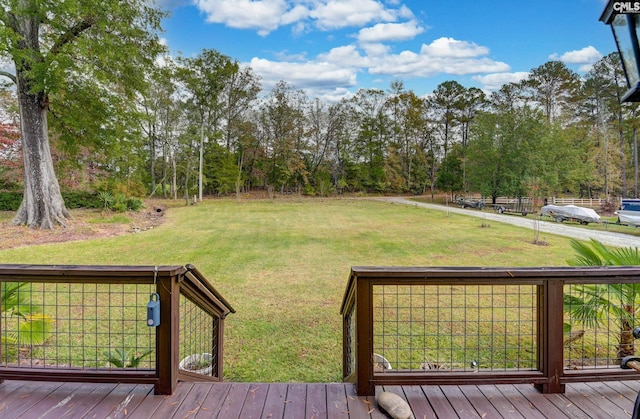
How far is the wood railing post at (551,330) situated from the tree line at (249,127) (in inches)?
165

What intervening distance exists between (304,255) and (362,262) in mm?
1494

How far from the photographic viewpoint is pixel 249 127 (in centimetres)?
2817

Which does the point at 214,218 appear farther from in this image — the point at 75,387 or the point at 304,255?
the point at 75,387

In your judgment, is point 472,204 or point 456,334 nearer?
point 456,334

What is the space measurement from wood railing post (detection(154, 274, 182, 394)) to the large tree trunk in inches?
452

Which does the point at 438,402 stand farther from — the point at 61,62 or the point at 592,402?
the point at 61,62

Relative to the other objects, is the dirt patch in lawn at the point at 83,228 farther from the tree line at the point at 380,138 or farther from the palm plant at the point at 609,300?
the palm plant at the point at 609,300

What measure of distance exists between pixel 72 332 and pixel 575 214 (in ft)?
57.2

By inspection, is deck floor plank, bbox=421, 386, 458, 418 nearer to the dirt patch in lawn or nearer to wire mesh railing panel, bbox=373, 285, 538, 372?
wire mesh railing panel, bbox=373, 285, 538, 372

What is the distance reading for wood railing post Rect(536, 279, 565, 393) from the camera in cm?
189

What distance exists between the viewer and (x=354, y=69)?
87.5ft

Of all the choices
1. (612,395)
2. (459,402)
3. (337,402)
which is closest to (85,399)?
(337,402)

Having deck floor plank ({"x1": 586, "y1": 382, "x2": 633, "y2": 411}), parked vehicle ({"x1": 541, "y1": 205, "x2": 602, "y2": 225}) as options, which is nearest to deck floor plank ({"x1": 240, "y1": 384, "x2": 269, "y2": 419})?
deck floor plank ({"x1": 586, "y1": 382, "x2": 633, "y2": 411})

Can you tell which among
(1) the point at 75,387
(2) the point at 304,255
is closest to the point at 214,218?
(2) the point at 304,255
